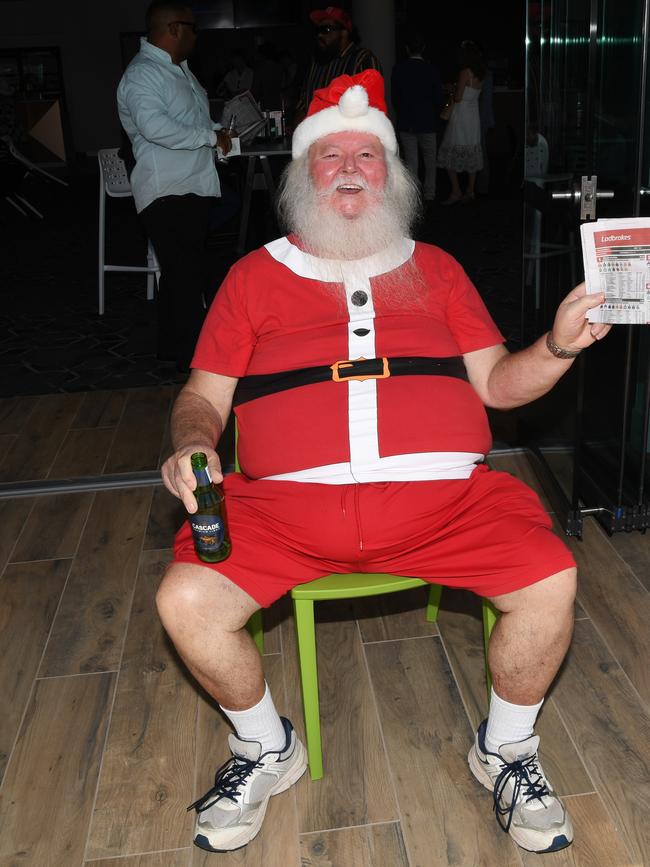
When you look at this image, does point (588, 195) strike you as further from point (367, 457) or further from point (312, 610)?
point (312, 610)

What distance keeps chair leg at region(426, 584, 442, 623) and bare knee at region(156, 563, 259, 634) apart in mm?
801

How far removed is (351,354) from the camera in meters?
1.94

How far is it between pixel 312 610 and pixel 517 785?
1.68 ft

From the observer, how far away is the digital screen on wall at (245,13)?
15.1m

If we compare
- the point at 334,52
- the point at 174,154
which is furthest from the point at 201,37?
the point at 174,154

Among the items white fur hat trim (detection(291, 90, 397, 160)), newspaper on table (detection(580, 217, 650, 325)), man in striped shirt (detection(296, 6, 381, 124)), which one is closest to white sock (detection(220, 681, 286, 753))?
newspaper on table (detection(580, 217, 650, 325))

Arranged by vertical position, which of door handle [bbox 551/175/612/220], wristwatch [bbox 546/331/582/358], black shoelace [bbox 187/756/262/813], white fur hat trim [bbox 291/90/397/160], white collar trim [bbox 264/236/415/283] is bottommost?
black shoelace [bbox 187/756/262/813]

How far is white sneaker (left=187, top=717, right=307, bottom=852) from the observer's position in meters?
1.73

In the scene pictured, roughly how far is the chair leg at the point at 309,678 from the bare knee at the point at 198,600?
0.15 m

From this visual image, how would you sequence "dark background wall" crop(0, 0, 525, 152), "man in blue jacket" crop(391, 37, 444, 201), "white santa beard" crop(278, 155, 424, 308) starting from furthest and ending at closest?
"dark background wall" crop(0, 0, 525, 152) < "man in blue jacket" crop(391, 37, 444, 201) < "white santa beard" crop(278, 155, 424, 308)

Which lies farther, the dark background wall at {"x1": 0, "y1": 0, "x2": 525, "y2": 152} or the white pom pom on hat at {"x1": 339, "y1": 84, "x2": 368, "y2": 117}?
the dark background wall at {"x1": 0, "y1": 0, "x2": 525, "y2": 152}

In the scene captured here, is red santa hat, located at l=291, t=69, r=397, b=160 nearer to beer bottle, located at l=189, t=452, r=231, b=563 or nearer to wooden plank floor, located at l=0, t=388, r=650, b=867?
beer bottle, located at l=189, t=452, r=231, b=563

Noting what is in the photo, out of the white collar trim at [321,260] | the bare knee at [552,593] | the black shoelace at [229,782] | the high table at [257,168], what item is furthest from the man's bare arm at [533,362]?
the high table at [257,168]

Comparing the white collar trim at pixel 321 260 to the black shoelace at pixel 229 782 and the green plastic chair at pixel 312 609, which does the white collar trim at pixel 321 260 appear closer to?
the green plastic chair at pixel 312 609
